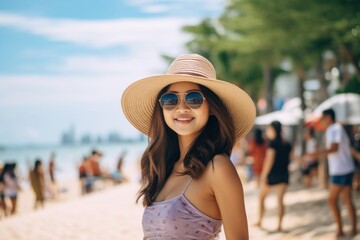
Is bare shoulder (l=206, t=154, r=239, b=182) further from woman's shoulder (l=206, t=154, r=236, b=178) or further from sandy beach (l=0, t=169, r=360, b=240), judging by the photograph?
sandy beach (l=0, t=169, r=360, b=240)

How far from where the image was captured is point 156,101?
9.53 feet

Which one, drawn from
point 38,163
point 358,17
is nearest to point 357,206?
point 358,17

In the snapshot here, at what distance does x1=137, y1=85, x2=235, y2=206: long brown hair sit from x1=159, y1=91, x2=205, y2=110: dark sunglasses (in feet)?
0.25

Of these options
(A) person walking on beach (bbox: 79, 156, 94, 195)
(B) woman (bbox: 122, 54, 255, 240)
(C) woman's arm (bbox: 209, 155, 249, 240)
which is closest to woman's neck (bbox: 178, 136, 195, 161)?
(B) woman (bbox: 122, 54, 255, 240)

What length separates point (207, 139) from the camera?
8.54 ft

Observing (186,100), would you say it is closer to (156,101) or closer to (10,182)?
(156,101)

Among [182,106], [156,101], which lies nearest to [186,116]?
[182,106]

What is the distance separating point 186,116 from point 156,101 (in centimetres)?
34

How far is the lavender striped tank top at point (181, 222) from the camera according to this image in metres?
2.37

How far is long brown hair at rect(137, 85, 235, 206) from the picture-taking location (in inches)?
98.1

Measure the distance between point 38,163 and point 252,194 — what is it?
21.7 ft

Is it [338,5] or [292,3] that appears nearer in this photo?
[338,5]

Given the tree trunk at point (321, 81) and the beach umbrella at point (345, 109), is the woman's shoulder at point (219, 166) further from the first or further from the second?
the tree trunk at point (321, 81)

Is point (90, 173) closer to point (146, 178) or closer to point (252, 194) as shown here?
point (252, 194)
